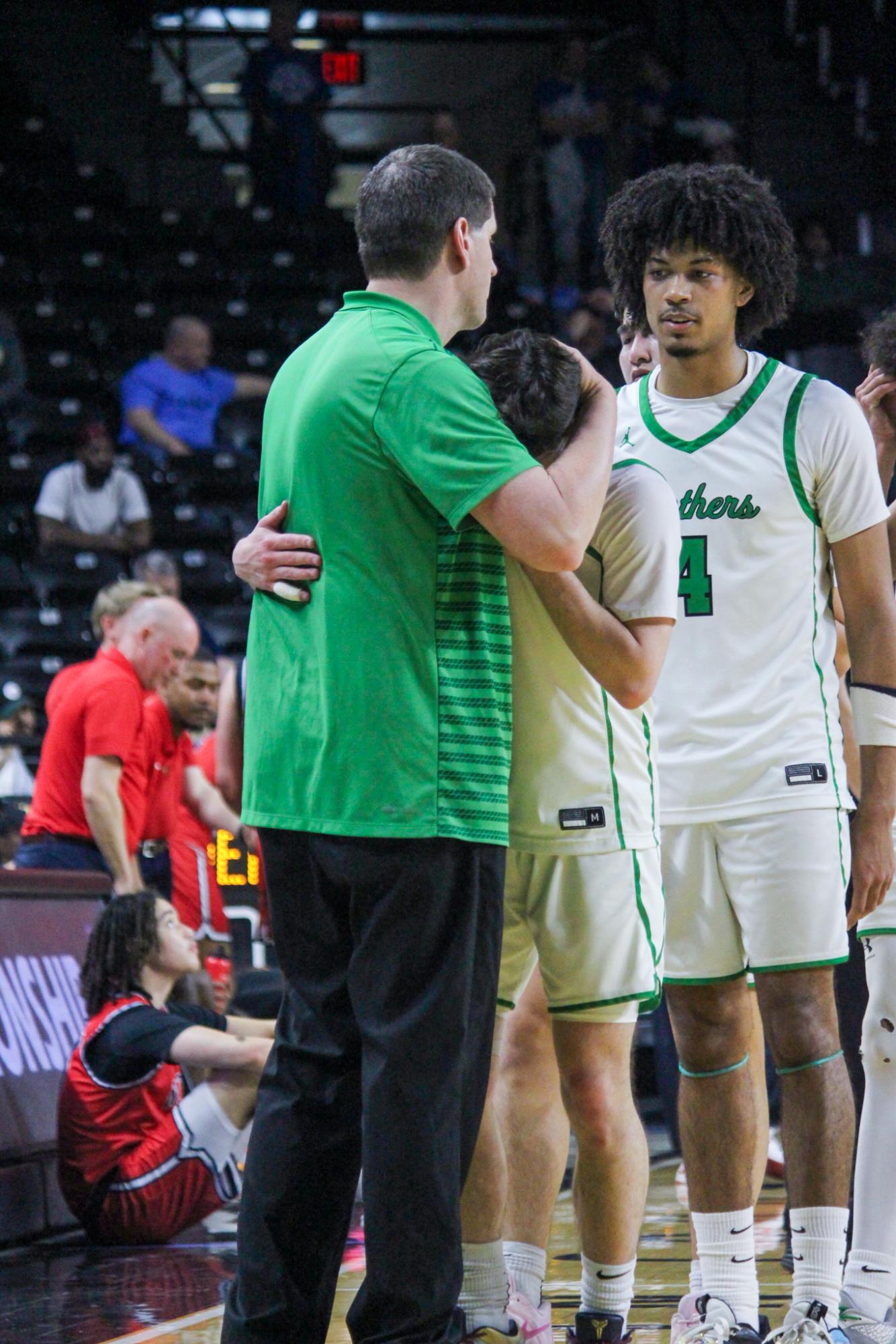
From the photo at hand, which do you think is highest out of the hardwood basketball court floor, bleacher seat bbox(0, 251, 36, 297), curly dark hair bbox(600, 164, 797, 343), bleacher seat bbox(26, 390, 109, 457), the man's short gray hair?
bleacher seat bbox(0, 251, 36, 297)

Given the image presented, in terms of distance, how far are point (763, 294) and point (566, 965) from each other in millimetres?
1406

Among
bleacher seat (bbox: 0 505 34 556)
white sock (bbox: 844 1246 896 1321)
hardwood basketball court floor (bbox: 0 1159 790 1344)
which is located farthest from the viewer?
bleacher seat (bbox: 0 505 34 556)

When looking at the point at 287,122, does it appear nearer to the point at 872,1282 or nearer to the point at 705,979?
the point at 705,979

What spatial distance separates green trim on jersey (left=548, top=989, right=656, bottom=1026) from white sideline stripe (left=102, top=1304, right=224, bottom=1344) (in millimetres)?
1257

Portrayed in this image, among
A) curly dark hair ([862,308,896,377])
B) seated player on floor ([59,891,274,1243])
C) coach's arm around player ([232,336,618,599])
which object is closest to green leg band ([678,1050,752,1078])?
coach's arm around player ([232,336,618,599])

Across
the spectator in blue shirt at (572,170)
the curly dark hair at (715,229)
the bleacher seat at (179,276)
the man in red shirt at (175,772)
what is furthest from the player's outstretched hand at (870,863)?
the spectator in blue shirt at (572,170)

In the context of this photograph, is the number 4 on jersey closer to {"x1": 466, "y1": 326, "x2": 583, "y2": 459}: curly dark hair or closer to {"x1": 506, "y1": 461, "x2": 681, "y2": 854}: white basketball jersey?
{"x1": 506, "y1": 461, "x2": 681, "y2": 854}: white basketball jersey

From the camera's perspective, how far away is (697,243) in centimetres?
359

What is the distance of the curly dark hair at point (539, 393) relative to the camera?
10.1 ft

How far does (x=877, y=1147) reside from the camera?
360 centimetres

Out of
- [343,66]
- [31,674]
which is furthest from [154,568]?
[343,66]

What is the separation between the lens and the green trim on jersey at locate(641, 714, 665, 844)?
3.32 metres

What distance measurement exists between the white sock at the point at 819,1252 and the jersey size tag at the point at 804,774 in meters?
0.76

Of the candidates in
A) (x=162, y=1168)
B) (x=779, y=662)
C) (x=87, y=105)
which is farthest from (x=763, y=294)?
(x=87, y=105)
